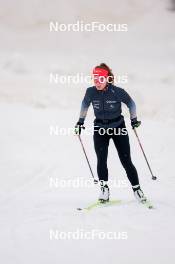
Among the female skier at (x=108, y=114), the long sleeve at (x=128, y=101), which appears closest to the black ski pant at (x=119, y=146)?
the female skier at (x=108, y=114)

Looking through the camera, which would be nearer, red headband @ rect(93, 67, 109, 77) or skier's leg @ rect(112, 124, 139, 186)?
red headband @ rect(93, 67, 109, 77)

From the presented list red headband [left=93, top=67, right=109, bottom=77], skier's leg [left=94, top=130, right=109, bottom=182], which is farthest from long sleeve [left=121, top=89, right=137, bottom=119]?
skier's leg [left=94, top=130, right=109, bottom=182]

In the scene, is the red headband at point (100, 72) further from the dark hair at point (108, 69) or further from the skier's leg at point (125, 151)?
the skier's leg at point (125, 151)

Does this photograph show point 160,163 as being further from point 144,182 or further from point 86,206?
point 86,206

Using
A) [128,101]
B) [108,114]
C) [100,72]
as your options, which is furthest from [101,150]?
[100,72]

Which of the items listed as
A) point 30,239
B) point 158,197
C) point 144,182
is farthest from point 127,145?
point 144,182

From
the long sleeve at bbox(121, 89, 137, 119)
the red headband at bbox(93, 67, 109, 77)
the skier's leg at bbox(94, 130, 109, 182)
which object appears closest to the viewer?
the red headband at bbox(93, 67, 109, 77)

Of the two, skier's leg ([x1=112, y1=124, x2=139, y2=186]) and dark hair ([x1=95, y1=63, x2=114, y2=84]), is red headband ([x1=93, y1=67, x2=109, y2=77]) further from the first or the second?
skier's leg ([x1=112, y1=124, x2=139, y2=186])

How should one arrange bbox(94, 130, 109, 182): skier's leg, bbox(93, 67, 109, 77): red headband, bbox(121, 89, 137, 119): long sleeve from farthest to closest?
bbox(94, 130, 109, 182): skier's leg
bbox(121, 89, 137, 119): long sleeve
bbox(93, 67, 109, 77): red headband

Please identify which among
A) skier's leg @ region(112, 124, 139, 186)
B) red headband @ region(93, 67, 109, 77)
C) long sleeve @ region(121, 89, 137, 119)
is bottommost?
skier's leg @ region(112, 124, 139, 186)

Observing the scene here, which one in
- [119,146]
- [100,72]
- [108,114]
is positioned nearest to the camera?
[100,72]

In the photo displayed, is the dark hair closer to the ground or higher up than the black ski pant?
higher up

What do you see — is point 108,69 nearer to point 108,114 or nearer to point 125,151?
point 108,114

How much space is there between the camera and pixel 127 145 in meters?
7.05
